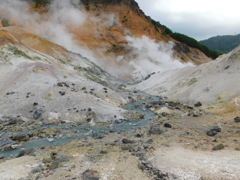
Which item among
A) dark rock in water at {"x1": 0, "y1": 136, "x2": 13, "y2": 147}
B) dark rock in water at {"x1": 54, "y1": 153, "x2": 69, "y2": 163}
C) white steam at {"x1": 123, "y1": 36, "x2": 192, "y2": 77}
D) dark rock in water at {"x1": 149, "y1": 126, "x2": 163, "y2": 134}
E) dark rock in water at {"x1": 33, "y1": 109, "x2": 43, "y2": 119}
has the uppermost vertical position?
white steam at {"x1": 123, "y1": 36, "x2": 192, "y2": 77}

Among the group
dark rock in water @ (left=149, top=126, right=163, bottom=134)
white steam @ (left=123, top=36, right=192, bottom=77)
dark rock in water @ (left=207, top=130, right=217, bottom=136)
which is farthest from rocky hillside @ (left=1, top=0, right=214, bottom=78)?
dark rock in water @ (left=207, top=130, right=217, bottom=136)

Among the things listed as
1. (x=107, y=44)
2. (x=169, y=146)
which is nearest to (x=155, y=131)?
(x=169, y=146)

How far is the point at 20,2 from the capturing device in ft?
246

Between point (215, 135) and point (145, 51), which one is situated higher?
point (145, 51)

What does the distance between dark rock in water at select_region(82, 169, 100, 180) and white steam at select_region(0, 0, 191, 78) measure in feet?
170

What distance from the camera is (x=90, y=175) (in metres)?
7.93

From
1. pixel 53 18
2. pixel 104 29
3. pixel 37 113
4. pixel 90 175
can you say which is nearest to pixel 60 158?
pixel 90 175

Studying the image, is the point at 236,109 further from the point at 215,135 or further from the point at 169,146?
the point at 169,146

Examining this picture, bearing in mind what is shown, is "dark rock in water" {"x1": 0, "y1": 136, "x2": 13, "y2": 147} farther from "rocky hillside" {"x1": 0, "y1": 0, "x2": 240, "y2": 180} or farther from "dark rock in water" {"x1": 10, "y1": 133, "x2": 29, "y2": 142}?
"dark rock in water" {"x1": 10, "y1": 133, "x2": 29, "y2": 142}

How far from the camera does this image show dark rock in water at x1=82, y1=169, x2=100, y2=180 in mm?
7805

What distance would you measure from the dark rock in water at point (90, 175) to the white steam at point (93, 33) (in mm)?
51840

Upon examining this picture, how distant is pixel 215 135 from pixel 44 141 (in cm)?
1067

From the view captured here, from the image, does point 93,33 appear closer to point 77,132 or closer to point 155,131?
point 77,132

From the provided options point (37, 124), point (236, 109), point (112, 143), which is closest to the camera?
point (112, 143)
